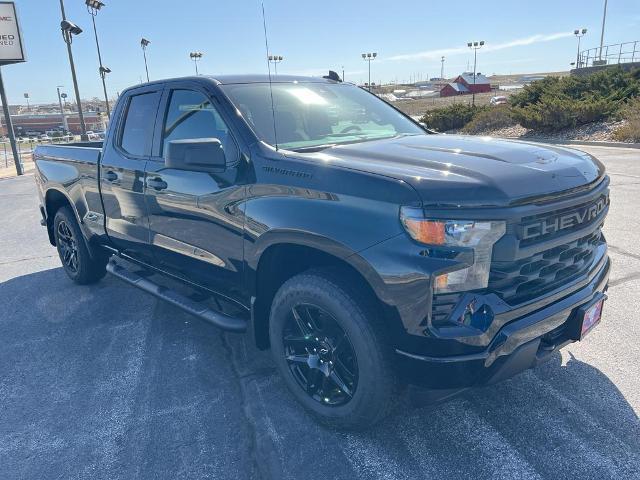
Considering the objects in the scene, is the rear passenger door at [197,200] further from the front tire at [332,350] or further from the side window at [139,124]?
the front tire at [332,350]

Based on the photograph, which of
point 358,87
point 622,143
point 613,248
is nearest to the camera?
point 358,87

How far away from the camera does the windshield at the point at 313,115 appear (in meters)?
3.09

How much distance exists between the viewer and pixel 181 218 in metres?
3.36

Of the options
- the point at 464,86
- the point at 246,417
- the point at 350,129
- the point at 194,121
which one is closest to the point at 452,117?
A: the point at 350,129

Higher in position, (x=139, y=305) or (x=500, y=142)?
(x=500, y=142)

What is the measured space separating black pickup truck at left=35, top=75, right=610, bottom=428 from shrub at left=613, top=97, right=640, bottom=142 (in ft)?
45.5

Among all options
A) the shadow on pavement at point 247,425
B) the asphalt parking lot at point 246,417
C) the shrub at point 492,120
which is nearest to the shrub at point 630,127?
the shrub at point 492,120

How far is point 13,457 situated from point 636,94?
858 inches

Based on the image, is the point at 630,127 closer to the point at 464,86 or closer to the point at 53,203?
the point at 53,203

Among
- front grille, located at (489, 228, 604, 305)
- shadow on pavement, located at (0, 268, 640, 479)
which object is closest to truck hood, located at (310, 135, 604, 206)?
front grille, located at (489, 228, 604, 305)

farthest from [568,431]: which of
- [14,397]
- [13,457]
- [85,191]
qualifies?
[85,191]

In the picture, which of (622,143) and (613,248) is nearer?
(613,248)

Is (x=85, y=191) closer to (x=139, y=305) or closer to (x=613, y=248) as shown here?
(x=139, y=305)

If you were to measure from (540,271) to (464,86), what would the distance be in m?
96.5
